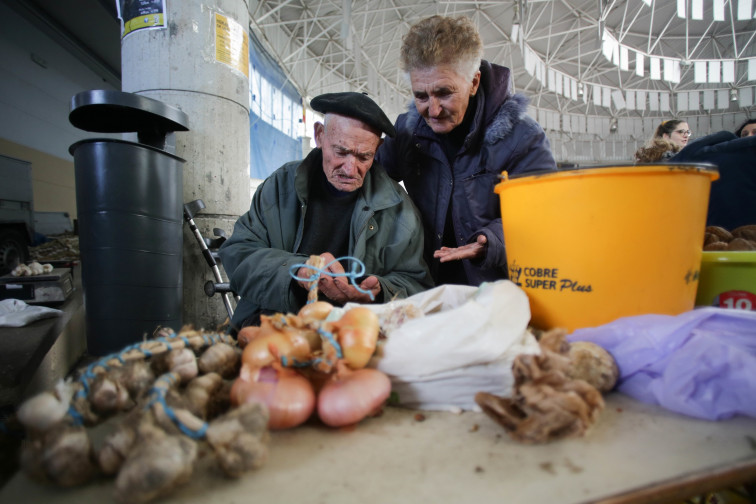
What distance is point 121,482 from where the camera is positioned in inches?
20.9

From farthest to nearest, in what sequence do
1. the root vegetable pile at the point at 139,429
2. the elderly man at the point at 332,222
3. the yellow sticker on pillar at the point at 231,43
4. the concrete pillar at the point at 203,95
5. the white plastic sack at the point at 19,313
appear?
1. the yellow sticker on pillar at the point at 231,43
2. the concrete pillar at the point at 203,95
3. the white plastic sack at the point at 19,313
4. the elderly man at the point at 332,222
5. the root vegetable pile at the point at 139,429

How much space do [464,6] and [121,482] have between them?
559 inches

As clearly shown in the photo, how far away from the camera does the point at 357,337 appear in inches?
32.6

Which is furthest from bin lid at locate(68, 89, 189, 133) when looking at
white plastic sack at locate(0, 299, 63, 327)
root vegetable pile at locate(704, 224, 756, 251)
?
root vegetable pile at locate(704, 224, 756, 251)

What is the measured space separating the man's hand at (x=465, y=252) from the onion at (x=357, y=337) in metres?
0.60

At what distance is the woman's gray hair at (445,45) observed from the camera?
5.64ft

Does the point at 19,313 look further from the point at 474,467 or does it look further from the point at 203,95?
the point at 474,467

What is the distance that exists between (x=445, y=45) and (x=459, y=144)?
1.75 feet

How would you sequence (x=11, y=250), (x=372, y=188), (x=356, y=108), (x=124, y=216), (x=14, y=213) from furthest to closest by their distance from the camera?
(x=14, y=213)
(x=11, y=250)
(x=124, y=216)
(x=372, y=188)
(x=356, y=108)

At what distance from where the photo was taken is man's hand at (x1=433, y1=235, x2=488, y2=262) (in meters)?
1.43

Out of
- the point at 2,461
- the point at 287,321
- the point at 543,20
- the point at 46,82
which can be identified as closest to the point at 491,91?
the point at 287,321

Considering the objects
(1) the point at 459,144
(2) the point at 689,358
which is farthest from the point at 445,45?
(2) the point at 689,358

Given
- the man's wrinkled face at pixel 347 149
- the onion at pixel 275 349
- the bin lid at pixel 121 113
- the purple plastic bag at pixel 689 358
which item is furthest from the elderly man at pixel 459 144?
the bin lid at pixel 121 113

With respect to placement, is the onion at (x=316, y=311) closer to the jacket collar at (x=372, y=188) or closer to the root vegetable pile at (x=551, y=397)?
the root vegetable pile at (x=551, y=397)
